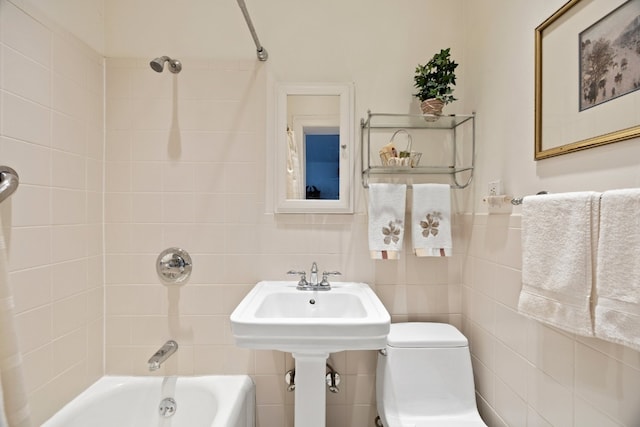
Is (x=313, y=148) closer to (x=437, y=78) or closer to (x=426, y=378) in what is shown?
(x=437, y=78)

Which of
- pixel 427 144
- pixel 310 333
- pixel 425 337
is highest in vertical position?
pixel 427 144

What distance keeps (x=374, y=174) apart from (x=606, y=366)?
3.41ft

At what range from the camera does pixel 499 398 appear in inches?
48.6

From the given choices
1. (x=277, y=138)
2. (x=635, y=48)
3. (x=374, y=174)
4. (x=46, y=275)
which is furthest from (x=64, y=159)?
(x=635, y=48)

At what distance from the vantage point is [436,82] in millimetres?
1386

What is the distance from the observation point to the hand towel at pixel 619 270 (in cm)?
64

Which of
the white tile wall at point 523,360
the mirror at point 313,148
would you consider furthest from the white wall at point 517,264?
the mirror at point 313,148

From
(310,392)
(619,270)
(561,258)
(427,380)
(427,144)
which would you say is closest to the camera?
(619,270)

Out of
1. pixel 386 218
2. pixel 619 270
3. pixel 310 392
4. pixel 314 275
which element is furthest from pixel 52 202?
pixel 619 270

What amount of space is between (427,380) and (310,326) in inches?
25.9

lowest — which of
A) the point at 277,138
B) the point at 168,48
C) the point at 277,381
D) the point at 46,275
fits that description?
the point at 277,381

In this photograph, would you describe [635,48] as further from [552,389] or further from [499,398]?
[499,398]

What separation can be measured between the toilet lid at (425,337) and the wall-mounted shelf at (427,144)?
26.5 inches

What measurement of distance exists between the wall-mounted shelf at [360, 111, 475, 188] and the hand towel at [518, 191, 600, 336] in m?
0.60
